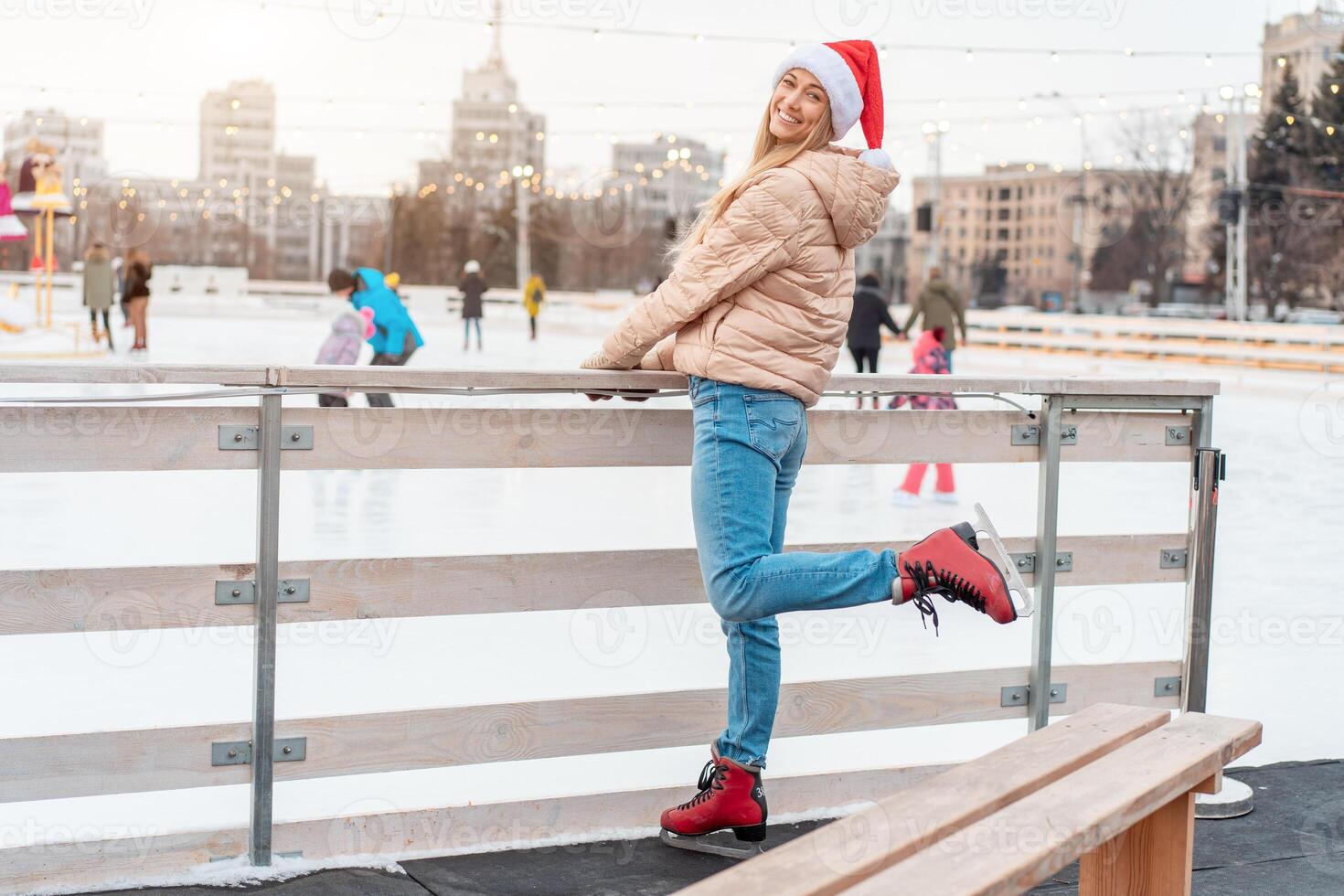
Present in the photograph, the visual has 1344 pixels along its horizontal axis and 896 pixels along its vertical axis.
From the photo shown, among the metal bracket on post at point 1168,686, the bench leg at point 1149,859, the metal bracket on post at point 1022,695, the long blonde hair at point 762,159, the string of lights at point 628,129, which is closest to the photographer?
the bench leg at point 1149,859

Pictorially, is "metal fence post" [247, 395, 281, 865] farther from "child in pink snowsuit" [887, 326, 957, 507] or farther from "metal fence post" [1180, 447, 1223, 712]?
"child in pink snowsuit" [887, 326, 957, 507]

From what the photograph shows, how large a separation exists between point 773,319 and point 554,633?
91.8 inches

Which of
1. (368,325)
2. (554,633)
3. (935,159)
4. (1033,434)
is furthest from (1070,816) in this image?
(935,159)

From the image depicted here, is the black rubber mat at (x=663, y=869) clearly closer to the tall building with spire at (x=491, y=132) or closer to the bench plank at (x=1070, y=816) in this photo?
the bench plank at (x=1070, y=816)

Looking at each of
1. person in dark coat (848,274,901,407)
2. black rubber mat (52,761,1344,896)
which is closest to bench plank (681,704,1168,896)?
black rubber mat (52,761,1344,896)

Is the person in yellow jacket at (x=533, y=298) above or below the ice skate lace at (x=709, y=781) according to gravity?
above

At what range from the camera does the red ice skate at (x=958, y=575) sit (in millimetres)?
2354

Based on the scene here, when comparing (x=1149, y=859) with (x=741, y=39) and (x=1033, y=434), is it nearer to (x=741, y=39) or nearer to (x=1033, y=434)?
(x=1033, y=434)

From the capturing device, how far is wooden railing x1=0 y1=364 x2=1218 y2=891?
2.45 meters

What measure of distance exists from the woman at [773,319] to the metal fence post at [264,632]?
64 cm

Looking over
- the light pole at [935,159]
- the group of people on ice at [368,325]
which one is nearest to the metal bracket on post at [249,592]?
the group of people on ice at [368,325]

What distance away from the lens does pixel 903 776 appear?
3123mm

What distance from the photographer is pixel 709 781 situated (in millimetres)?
2773

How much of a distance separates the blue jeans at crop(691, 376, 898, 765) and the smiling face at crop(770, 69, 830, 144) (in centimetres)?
46
